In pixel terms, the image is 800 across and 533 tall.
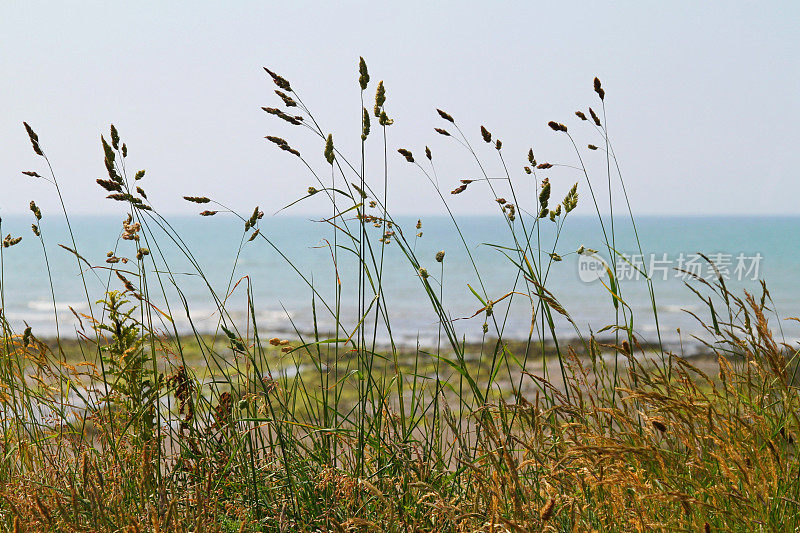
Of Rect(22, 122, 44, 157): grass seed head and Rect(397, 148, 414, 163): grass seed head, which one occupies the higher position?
Rect(22, 122, 44, 157): grass seed head

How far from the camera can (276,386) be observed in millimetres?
1800

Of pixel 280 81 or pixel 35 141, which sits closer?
pixel 280 81

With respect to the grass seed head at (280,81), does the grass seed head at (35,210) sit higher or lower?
lower

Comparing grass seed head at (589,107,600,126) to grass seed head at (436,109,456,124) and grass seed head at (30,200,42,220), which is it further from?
grass seed head at (30,200,42,220)

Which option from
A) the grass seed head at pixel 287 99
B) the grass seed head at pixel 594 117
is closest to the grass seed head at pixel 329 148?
the grass seed head at pixel 287 99

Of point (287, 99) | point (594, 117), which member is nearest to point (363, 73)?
point (287, 99)

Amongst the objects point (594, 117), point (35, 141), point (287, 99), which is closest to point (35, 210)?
point (35, 141)

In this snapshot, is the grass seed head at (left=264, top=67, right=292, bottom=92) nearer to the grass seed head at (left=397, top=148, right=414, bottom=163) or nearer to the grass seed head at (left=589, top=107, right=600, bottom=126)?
the grass seed head at (left=397, top=148, right=414, bottom=163)

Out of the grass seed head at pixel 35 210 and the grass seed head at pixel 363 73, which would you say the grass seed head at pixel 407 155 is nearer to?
the grass seed head at pixel 363 73

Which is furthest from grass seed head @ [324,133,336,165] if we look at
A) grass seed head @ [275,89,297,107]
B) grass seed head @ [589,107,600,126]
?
grass seed head @ [589,107,600,126]

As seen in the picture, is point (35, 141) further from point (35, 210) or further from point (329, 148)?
point (329, 148)

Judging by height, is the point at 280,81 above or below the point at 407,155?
above

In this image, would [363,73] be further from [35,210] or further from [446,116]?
[35,210]

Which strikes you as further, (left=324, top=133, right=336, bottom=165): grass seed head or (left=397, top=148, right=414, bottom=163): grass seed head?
(left=397, top=148, right=414, bottom=163): grass seed head
